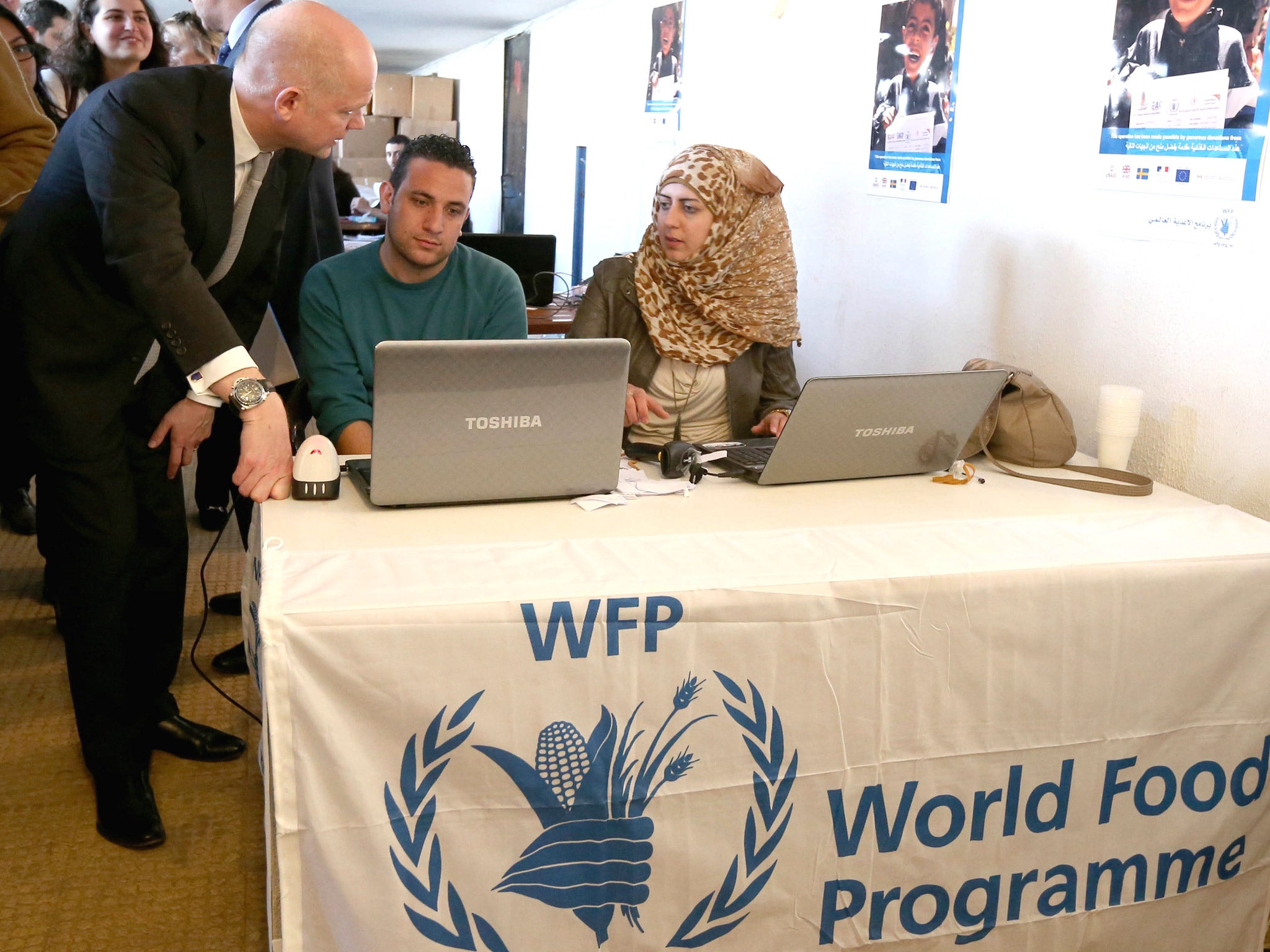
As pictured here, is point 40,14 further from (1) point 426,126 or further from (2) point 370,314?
(1) point 426,126

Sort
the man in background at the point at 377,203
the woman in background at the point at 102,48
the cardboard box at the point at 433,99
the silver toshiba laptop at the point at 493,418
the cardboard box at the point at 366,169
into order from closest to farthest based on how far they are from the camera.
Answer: the silver toshiba laptop at the point at 493,418
the woman in background at the point at 102,48
the man in background at the point at 377,203
the cardboard box at the point at 366,169
the cardboard box at the point at 433,99

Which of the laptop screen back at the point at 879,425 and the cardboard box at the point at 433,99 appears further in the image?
the cardboard box at the point at 433,99

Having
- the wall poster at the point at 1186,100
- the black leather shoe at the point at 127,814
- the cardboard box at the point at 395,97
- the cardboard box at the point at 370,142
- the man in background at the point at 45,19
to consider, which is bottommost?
the black leather shoe at the point at 127,814

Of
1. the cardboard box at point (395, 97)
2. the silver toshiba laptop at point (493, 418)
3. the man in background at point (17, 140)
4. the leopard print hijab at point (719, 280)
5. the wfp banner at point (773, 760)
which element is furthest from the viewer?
the cardboard box at point (395, 97)

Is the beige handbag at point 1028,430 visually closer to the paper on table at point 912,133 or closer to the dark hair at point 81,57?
the paper on table at point 912,133

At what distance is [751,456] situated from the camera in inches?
72.7

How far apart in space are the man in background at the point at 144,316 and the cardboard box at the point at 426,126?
7.93 meters

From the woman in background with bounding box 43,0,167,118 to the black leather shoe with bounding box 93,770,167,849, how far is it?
65.7 inches

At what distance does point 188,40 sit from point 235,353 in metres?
2.27

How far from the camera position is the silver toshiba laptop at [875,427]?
1.66 meters

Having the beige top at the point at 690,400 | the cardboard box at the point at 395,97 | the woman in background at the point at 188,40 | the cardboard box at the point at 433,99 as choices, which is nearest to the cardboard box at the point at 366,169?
the cardboard box at the point at 395,97

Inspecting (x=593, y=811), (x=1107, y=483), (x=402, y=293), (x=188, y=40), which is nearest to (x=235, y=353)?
(x=402, y=293)

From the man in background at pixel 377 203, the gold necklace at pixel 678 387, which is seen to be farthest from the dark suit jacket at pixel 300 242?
the man in background at pixel 377 203

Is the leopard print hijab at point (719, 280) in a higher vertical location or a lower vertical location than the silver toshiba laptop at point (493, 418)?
higher
